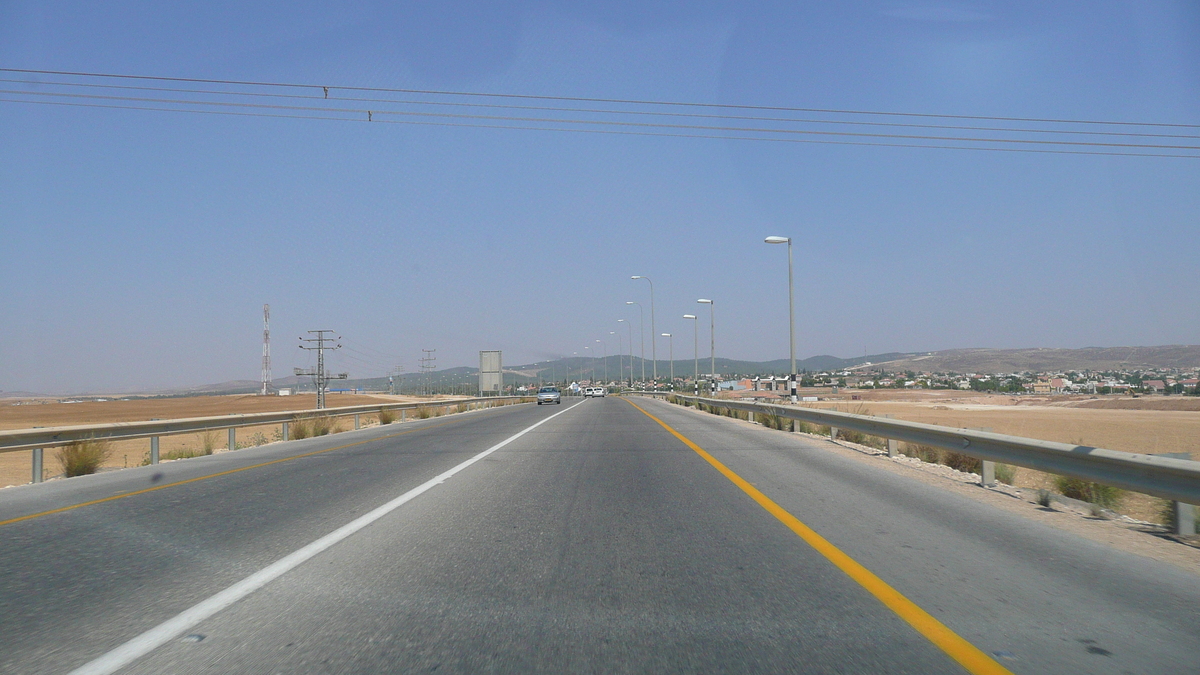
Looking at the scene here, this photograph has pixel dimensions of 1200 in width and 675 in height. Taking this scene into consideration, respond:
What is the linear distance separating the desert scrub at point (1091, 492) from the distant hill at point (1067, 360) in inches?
3950

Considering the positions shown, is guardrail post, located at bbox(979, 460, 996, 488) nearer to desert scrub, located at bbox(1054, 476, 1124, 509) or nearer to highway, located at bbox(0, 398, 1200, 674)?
desert scrub, located at bbox(1054, 476, 1124, 509)

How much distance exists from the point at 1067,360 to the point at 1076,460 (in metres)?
164

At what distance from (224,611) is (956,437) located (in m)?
10.1

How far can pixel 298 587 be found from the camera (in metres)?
5.52

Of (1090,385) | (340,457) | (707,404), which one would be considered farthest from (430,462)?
(1090,385)

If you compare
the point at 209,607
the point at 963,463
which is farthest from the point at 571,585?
the point at 963,463

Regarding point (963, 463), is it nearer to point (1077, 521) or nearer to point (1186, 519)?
point (1077, 521)

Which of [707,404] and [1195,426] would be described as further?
[707,404]

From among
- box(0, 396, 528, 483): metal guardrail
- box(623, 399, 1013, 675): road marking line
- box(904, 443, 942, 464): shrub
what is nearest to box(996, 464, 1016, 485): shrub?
box(904, 443, 942, 464): shrub

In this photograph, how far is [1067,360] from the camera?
491ft

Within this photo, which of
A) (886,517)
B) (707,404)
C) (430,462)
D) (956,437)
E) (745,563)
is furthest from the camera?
(707,404)

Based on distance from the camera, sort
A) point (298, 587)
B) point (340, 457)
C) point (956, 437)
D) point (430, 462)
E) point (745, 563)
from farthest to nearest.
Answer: point (340, 457), point (430, 462), point (956, 437), point (745, 563), point (298, 587)

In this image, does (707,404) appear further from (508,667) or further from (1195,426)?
(508,667)

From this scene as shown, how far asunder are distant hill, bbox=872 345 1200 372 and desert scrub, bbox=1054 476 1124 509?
10033 centimetres
